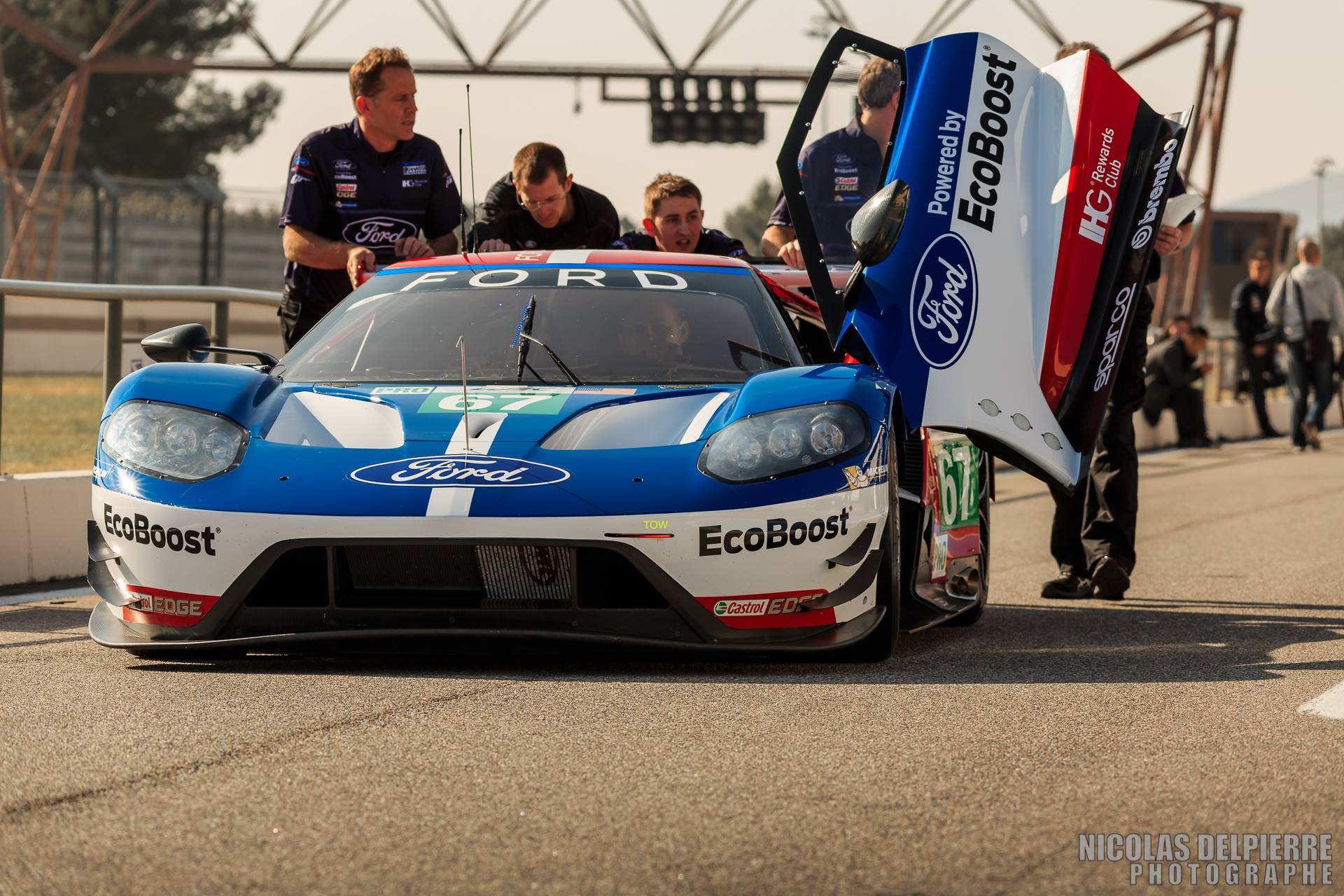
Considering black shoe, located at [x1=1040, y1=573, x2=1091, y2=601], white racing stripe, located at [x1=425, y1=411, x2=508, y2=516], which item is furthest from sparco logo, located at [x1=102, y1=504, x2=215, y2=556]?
black shoe, located at [x1=1040, y1=573, x2=1091, y2=601]

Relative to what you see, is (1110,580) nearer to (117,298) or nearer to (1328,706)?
(1328,706)

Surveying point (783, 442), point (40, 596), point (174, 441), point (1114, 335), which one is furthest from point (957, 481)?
point (40, 596)

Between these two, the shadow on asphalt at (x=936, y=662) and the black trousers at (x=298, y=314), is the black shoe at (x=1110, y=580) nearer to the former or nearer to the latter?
the shadow on asphalt at (x=936, y=662)

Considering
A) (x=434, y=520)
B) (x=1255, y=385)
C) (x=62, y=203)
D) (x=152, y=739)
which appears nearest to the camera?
(x=152, y=739)

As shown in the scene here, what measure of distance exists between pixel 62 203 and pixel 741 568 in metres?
24.3

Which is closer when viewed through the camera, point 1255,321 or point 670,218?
point 670,218

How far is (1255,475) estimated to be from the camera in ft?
47.6

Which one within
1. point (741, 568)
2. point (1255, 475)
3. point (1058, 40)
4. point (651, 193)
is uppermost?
point (1058, 40)

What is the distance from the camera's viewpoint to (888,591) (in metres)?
5.11

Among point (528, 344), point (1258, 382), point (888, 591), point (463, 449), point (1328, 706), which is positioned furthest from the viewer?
point (1258, 382)

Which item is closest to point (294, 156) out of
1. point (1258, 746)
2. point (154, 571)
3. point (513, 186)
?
point (513, 186)

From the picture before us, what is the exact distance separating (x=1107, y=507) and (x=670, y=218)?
195 centimetres

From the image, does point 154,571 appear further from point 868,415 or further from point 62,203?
point 62,203

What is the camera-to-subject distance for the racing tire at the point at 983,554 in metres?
6.28
